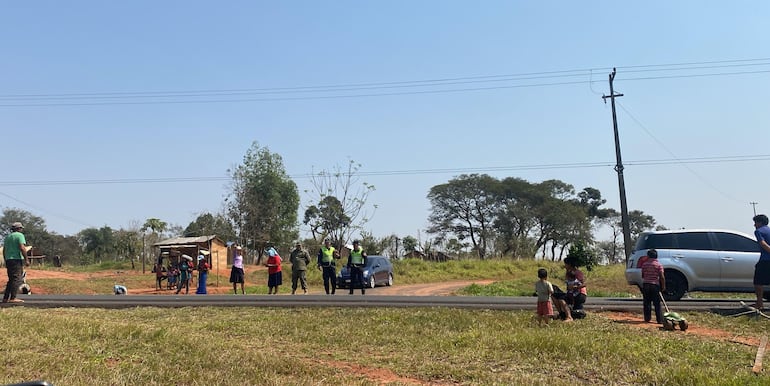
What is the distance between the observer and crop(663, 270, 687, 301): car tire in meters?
13.9

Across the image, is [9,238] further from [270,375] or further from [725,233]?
[725,233]

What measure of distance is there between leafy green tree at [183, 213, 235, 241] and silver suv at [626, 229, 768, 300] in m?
37.8

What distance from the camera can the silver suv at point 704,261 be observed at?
1355 cm

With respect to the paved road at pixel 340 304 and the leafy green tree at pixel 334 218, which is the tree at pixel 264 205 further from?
the paved road at pixel 340 304

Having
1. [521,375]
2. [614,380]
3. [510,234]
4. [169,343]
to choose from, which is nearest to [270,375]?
[169,343]

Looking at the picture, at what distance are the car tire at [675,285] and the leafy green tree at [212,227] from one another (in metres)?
38.1

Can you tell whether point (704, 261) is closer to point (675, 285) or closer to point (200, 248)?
point (675, 285)

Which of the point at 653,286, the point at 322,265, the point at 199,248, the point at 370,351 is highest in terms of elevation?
the point at 199,248

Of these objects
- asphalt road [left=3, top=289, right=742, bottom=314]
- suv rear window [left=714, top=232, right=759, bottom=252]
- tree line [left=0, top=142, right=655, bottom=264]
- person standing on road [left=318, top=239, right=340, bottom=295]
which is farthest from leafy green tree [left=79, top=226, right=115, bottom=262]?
suv rear window [left=714, top=232, right=759, bottom=252]

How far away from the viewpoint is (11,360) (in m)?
6.13

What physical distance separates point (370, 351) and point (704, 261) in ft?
32.0

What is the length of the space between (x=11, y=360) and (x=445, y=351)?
15.3 feet

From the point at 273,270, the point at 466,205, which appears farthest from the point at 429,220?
Answer: the point at 273,270

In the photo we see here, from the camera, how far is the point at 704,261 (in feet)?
45.1
